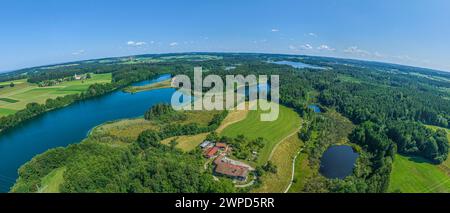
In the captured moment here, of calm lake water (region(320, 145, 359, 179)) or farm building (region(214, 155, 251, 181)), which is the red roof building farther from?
calm lake water (region(320, 145, 359, 179))

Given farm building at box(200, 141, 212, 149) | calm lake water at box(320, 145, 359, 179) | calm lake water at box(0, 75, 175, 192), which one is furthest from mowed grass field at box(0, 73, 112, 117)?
calm lake water at box(320, 145, 359, 179)

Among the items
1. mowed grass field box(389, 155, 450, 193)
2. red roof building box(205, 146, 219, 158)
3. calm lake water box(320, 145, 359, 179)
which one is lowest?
mowed grass field box(389, 155, 450, 193)

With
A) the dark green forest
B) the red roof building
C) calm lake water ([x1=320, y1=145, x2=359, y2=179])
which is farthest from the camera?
the red roof building

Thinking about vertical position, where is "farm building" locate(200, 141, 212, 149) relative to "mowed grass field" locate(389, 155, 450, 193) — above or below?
above

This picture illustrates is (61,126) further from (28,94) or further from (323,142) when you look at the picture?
(323,142)

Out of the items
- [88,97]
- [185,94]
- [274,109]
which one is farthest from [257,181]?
[88,97]

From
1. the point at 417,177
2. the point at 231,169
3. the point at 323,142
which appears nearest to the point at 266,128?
the point at 323,142
